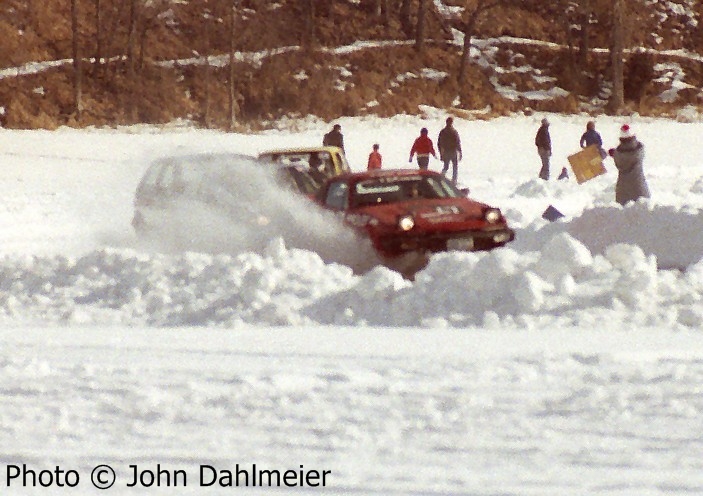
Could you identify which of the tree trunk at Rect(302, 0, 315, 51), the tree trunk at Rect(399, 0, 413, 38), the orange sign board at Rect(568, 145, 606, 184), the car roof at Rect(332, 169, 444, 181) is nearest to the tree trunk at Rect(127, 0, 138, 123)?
the tree trunk at Rect(302, 0, 315, 51)

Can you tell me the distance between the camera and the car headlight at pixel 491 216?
41.8 ft

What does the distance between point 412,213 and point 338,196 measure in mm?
1182

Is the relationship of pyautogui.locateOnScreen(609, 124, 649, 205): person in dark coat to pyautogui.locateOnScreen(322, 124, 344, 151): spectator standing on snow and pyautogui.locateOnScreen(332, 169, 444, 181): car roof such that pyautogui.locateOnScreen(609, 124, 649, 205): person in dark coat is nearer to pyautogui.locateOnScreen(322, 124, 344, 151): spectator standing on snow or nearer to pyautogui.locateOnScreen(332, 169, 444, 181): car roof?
pyautogui.locateOnScreen(332, 169, 444, 181): car roof

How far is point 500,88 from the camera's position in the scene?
59531 mm

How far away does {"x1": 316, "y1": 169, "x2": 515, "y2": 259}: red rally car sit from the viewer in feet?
40.4

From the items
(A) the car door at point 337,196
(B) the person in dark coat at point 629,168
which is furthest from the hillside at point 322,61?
(A) the car door at point 337,196

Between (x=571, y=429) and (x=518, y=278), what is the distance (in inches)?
144

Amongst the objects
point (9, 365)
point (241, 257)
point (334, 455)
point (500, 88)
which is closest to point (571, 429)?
point (334, 455)

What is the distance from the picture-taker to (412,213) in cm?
1248

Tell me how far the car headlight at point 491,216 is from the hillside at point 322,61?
3652 centimetres

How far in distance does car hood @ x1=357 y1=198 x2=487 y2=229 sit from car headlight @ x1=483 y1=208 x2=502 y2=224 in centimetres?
5

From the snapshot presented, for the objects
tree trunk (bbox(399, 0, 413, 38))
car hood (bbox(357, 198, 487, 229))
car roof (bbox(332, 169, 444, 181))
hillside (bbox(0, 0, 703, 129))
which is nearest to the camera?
car hood (bbox(357, 198, 487, 229))

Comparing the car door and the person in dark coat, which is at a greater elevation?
the person in dark coat

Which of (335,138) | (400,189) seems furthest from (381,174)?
(335,138)
